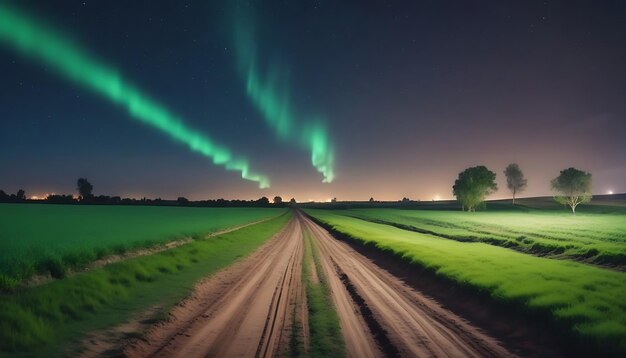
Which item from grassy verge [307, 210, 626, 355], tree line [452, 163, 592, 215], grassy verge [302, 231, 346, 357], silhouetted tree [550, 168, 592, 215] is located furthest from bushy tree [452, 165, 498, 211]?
grassy verge [302, 231, 346, 357]

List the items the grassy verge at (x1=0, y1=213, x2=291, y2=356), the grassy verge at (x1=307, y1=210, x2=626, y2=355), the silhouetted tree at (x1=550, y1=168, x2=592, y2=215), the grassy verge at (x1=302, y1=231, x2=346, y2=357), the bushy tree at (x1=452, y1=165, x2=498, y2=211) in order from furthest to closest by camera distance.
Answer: the bushy tree at (x1=452, y1=165, x2=498, y2=211), the silhouetted tree at (x1=550, y1=168, x2=592, y2=215), the grassy verge at (x1=307, y1=210, x2=626, y2=355), the grassy verge at (x1=0, y1=213, x2=291, y2=356), the grassy verge at (x1=302, y1=231, x2=346, y2=357)

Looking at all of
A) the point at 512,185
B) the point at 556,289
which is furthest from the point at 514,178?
the point at 556,289

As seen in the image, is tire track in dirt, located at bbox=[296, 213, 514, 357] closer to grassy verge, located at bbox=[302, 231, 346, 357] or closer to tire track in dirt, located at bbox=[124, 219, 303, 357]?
grassy verge, located at bbox=[302, 231, 346, 357]

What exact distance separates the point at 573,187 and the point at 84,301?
365 feet

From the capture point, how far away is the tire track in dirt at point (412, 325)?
8.52 metres

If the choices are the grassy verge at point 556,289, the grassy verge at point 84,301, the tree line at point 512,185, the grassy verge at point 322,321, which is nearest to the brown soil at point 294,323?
the grassy verge at point 322,321

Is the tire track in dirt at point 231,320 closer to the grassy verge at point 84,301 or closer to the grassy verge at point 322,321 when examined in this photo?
the grassy verge at point 322,321

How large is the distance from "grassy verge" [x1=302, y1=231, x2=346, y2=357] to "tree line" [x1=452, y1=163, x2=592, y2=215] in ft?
314

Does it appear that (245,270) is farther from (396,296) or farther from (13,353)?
(13,353)

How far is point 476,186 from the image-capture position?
11269cm

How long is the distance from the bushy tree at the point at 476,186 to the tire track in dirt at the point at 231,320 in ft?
354

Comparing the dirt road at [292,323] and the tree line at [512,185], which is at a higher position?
the tree line at [512,185]

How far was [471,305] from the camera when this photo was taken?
13.2 m

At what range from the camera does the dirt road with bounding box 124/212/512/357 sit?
8477mm
